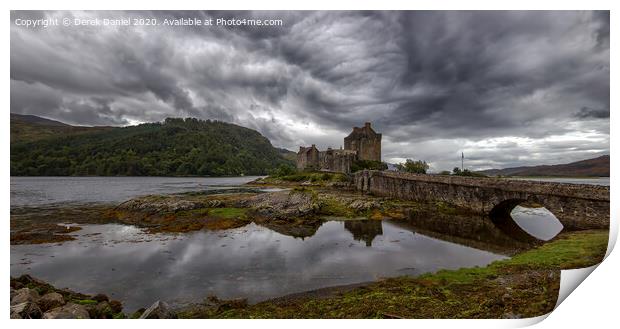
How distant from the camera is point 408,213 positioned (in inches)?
1012

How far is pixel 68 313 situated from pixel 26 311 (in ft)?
2.68

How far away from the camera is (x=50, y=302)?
24.5 ft

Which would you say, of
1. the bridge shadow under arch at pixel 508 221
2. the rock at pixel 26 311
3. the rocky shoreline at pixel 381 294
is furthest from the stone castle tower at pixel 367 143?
the rock at pixel 26 311

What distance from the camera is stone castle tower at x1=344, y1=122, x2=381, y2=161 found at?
7400cm

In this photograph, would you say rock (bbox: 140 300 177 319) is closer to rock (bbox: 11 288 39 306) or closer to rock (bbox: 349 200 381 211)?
rock (bbox: 11 288 39 306)

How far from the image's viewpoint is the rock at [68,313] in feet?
21.5

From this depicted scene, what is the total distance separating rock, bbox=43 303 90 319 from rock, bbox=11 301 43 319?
0.18 meters

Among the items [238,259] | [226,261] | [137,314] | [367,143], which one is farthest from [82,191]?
[367,143]

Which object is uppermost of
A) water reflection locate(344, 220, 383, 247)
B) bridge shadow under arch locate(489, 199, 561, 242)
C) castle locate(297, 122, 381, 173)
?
castle locate(297, 122, 381, 173)

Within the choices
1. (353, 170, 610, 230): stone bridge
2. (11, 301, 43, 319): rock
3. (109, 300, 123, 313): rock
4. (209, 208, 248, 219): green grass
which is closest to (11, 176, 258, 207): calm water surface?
(209, 208, 248, 219): green grass

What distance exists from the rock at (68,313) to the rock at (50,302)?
0.52m

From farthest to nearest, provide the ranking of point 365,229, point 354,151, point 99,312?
point 354,151
point 365,229
point 99,312

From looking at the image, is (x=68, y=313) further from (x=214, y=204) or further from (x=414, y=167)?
(x=414, y=167)

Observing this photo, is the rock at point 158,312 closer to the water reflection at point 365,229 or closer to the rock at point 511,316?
the rock at point 511,316
